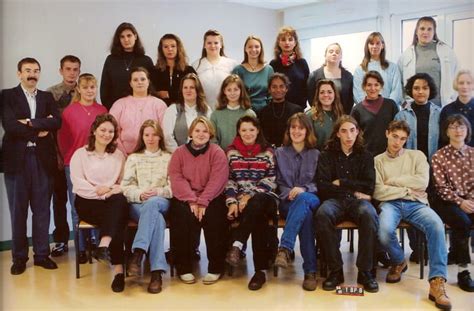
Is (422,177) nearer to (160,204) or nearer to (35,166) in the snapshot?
(160,204)

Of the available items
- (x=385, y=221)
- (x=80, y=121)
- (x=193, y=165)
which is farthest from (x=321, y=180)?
(x=80, y=121)

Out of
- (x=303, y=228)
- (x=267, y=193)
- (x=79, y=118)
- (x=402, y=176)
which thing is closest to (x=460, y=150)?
(x=402, y=176)

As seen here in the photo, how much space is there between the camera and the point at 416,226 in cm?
326

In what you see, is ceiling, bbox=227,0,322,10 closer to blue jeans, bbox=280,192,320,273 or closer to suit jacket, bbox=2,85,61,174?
suit jacket, bbox=2,85,61,174

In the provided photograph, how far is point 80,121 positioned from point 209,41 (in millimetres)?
1082

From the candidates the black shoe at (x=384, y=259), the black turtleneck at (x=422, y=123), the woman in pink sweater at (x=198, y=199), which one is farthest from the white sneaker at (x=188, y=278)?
the black turtleneck at (x=422, y=123)

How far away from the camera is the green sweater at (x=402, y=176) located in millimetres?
3361

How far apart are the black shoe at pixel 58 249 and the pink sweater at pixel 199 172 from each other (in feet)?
3.98

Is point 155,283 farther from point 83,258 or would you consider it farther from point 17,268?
point 17,268

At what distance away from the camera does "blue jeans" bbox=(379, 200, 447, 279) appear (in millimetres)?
3072

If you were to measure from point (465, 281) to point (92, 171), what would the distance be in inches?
94.7

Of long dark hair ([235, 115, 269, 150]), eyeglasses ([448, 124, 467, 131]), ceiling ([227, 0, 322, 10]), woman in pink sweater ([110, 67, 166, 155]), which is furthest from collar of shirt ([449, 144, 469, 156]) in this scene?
ceiling ([227, 0, 322, 10])

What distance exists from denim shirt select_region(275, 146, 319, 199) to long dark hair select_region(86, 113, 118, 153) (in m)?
1.09

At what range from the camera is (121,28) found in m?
3.85
